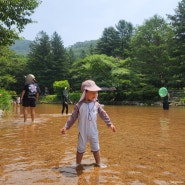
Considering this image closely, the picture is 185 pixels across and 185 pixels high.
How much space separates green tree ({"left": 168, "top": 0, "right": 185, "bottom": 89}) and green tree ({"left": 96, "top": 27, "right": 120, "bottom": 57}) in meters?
21.6

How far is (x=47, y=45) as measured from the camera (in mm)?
58719

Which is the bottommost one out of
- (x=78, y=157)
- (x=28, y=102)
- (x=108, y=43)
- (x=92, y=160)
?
(x=92, y=160)

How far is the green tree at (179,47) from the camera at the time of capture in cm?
3109

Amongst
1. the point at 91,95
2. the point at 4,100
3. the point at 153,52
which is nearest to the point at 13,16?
the point at 4,100

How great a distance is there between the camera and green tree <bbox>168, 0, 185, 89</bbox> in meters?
31.1

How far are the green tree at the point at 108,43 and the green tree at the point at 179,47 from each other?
21.6 m

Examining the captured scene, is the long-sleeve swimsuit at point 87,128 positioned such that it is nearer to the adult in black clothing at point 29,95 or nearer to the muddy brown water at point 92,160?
the muddy brown water at point 92,160

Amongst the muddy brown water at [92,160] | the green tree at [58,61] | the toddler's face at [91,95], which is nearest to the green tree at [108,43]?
the green tree at [58,61]

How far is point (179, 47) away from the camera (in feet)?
105

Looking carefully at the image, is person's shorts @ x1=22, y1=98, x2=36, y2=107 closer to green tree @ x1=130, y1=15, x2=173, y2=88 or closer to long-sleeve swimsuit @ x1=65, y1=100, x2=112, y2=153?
long-sleeve swimsuit @ x1=65, y1=100, x2=112, y2=153

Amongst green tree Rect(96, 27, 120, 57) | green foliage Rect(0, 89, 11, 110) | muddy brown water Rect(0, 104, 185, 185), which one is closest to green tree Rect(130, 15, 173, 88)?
green foliage Rect(0, 89, 11, 110)

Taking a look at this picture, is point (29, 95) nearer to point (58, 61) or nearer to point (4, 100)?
point (4, 100)

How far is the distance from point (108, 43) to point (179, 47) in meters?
25.2

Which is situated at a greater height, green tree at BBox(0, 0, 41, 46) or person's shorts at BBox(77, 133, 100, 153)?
green tree at BBox(0, 0, 41, 46)
